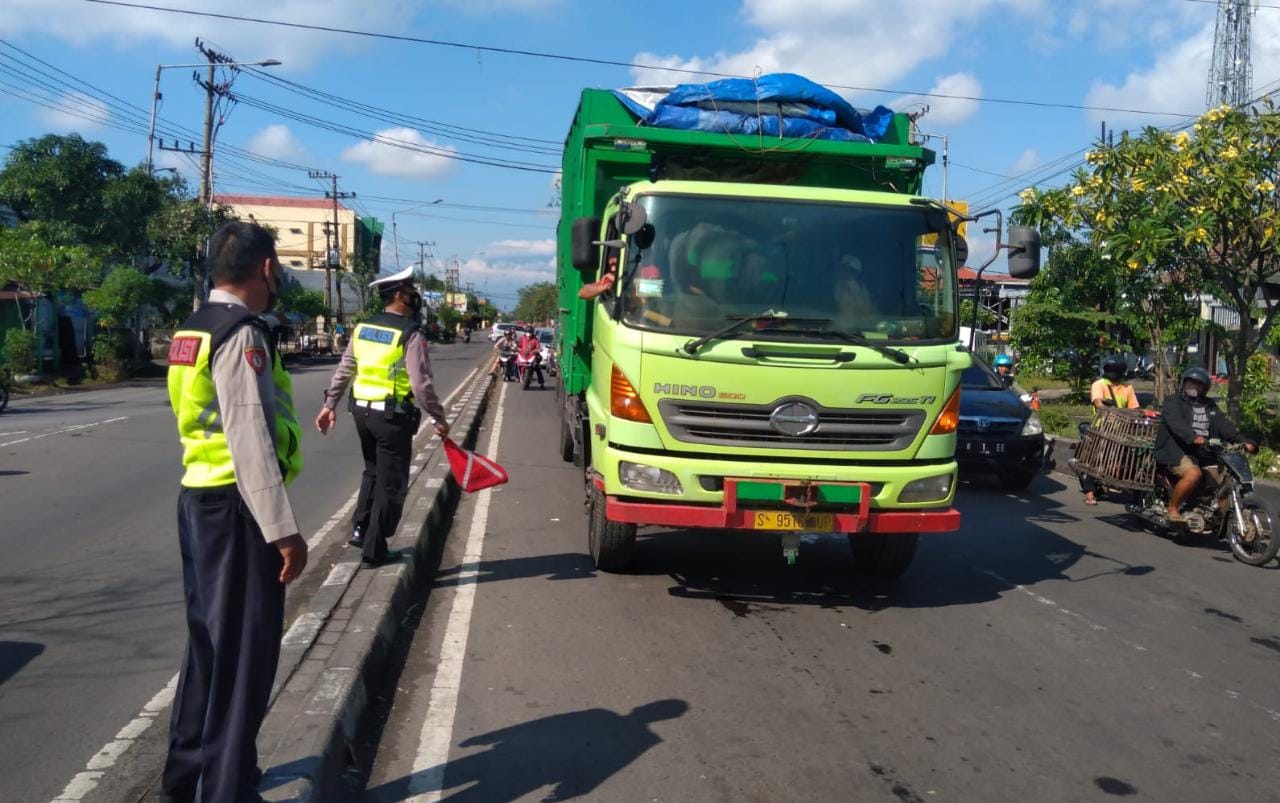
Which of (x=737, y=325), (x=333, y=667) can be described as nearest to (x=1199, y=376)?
(x=737, y=325)

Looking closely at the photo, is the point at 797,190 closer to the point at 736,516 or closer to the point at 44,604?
the point at 736,516

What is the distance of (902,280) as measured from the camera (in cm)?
664

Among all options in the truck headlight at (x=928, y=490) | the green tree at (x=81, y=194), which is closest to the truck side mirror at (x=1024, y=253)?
the truck headlight at (x=928, y=490)

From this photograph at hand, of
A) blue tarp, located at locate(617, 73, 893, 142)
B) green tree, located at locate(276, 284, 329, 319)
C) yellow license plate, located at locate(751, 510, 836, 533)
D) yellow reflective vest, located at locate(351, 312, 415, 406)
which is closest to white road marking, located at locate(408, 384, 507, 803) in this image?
yellow reflective vest, located at locate(351, 312, 415, 406)

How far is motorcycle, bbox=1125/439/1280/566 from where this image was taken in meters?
8.54

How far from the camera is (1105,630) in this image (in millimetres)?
6449

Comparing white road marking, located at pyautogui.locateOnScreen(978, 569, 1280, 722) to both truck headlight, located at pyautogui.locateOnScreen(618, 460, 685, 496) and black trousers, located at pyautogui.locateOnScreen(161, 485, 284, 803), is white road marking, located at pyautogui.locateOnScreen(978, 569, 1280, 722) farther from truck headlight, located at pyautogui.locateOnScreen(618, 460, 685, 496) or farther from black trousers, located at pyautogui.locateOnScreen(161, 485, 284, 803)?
black trousers, located at pyautogui.locateOnScreen(161, 485, 284, 803)

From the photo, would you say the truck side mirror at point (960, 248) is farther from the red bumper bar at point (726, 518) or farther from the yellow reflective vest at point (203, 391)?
the yellow reflective vest at point (203, 391)

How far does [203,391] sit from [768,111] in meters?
5.84

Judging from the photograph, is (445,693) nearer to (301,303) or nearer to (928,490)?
(928,490)

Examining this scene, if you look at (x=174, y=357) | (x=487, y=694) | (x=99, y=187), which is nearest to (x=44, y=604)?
(x=487, y=694)

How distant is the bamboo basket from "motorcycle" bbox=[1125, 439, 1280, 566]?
22 centimetres

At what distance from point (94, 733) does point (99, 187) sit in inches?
1278

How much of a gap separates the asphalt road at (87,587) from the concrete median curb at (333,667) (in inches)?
21.1
